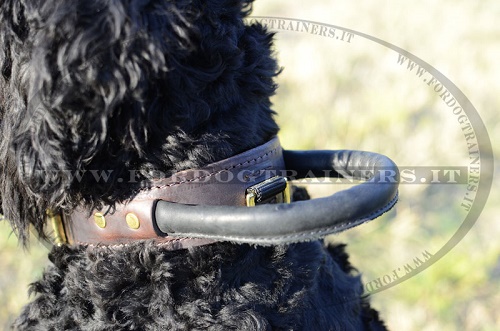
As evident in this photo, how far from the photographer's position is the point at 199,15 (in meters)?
1.32

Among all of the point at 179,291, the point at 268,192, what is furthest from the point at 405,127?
the point at 179,291

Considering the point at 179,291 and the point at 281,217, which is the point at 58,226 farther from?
the point at 281,217

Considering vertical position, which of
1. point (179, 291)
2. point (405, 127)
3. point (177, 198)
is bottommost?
point (179, 291)

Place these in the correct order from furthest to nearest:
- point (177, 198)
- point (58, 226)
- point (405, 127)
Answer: point (405, 127) < point (58, 226) < point (177, 198)

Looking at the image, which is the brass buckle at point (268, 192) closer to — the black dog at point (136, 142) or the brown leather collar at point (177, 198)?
the brown leather collar at point (177, 198)

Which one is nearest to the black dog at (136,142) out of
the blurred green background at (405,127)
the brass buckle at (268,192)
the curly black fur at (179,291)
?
the curly black fur at (179,291)

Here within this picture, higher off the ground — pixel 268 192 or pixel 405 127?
pixel 405 127

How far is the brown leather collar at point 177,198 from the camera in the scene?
1326 millimetres

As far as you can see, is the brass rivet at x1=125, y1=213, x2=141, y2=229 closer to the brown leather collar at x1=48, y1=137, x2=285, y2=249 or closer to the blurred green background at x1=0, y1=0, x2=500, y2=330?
the brown leather collar at x1=48, y1=137, x2=285, y2=249

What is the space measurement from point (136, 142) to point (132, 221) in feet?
0.66

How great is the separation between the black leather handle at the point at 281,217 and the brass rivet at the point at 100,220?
0.16m

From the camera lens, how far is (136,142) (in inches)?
50.9

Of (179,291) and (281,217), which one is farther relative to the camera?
(179,291)

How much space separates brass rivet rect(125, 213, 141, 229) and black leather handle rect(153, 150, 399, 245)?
2.1 inches
